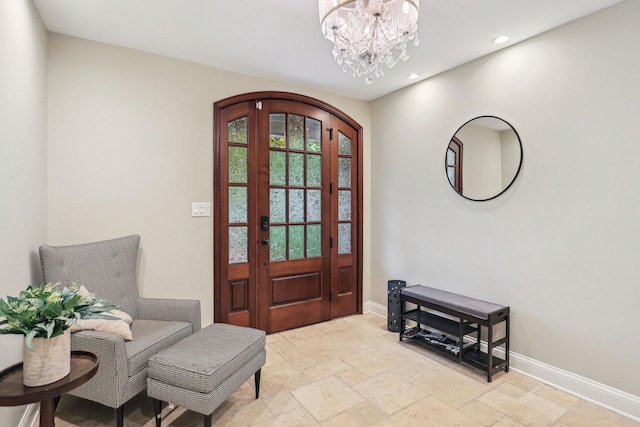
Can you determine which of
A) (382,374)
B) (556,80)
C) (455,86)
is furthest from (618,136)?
(382,374)

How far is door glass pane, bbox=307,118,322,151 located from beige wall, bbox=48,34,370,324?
0.65 metres

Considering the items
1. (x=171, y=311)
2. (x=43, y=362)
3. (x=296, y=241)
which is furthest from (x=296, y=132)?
(x=43, y=362)

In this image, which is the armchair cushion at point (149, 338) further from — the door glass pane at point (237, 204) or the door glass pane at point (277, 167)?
the door glass pane at point (277, 167)

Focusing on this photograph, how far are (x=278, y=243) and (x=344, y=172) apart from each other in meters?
1.17

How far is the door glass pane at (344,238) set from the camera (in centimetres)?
386

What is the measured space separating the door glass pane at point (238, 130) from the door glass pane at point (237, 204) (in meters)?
0.47

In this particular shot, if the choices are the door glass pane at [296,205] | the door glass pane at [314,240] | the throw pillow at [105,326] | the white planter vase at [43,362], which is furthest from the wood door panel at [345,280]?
the white planter vase at [43,362]

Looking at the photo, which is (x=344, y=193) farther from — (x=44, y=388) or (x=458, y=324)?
(x=44, y=388)

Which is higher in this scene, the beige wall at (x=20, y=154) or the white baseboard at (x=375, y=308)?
the beige wall at (x=20, y=154)

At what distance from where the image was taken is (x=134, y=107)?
273cm

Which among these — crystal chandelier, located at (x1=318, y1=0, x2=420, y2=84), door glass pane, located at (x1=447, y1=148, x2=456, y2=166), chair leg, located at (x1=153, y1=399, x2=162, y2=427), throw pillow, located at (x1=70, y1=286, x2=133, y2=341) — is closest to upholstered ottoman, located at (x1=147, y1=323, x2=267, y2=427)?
chair leg, located at (x1=153, y1=399, x2=162, y2=427)

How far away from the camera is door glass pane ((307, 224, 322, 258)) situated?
362cm

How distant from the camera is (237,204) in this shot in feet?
10.5

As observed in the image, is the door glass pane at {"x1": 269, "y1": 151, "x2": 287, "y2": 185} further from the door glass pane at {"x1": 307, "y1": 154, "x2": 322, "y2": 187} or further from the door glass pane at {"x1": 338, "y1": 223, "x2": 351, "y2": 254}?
the door glass pane at {"x1": 338, "y1": 223, "x2": 351, "y2": 254}
